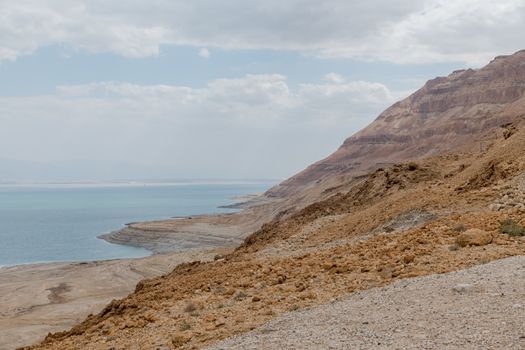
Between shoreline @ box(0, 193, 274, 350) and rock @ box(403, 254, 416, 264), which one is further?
shoreline @ box(0, 193, 274, 350)

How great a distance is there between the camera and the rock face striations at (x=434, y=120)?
139 m

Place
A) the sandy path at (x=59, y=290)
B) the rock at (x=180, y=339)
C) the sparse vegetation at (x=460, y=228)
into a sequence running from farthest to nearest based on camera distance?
1. the sandy path at (x=59, y=290)
2. the sparse vegetation at (x=460, y=228)
3. the rock at (x=180, y=339)

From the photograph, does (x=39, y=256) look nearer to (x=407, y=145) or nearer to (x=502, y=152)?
(x=502, y=152)

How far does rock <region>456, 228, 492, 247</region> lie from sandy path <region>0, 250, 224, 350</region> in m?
21.8

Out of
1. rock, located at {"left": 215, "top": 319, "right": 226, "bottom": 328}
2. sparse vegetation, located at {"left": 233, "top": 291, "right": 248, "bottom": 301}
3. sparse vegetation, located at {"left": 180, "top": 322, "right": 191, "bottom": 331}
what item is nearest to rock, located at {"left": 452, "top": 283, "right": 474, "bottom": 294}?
rock, located at {"left": 215, "top": 319, "right": 226, "bottom": 328}

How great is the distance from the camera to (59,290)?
4659cm

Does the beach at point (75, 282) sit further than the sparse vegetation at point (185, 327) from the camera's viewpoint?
Yes

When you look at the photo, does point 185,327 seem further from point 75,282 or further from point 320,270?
point 75,282

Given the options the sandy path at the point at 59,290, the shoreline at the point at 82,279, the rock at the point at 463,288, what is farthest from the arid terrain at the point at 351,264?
the shoreline at the point at 82,279

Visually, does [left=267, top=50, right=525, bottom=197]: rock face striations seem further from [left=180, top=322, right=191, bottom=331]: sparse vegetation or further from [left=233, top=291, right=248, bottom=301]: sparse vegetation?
[left=180, top=322, right=191, bottom=331]: sparse vegetation

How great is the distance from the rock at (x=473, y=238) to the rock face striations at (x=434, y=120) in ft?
378

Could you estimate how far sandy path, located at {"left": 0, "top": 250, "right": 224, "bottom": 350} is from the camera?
31337mm

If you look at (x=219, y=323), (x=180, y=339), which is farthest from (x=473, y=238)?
(x=180, y=339)

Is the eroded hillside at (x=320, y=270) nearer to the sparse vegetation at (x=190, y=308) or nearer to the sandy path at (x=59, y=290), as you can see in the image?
the sparse vegetation at (x=190, y=308)
